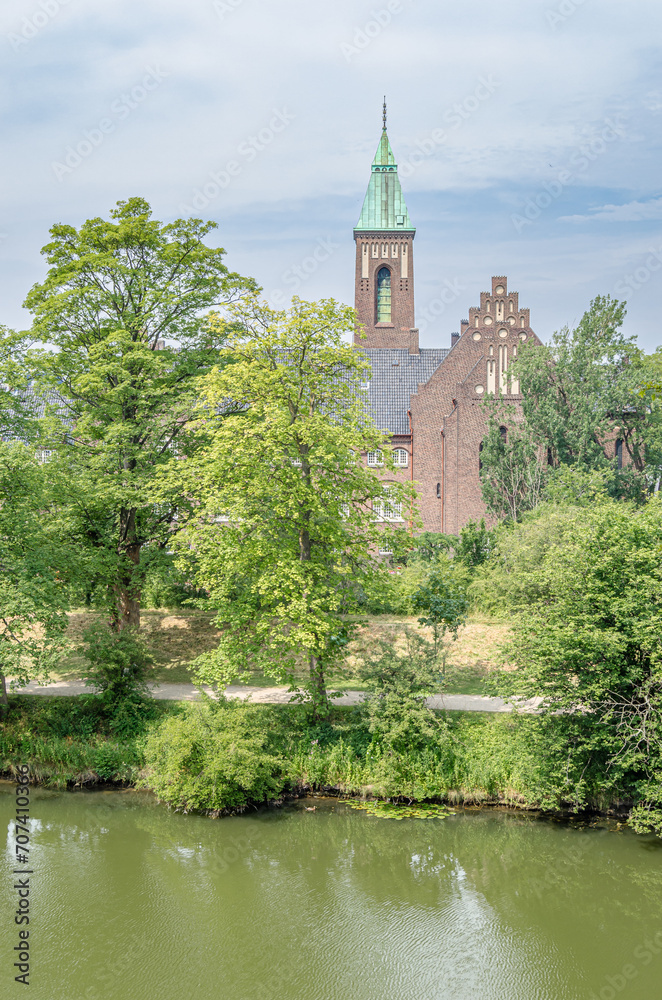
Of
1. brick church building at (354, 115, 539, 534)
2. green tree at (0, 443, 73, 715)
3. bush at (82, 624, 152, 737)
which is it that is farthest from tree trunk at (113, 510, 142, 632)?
brick church building at (354, 115, 539, 534)

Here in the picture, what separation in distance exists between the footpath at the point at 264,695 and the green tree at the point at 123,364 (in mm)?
2397

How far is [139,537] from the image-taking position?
20406 millimetres

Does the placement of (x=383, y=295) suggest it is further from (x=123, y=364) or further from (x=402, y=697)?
(x=402, y=697)

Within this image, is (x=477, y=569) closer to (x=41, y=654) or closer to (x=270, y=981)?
(x=41, y=654)

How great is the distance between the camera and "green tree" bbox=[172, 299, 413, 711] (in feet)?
51.1

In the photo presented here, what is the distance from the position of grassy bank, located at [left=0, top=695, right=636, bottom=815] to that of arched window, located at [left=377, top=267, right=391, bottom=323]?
42.4m

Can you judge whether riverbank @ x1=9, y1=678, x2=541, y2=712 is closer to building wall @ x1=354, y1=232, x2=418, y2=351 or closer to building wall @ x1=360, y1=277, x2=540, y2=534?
building wall @ x1=360, y1=277, x2=540, y2=534

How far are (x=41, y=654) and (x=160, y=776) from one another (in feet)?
11.1

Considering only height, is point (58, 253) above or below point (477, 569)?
above

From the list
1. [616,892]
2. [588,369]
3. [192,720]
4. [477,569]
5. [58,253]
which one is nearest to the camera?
[616,892]

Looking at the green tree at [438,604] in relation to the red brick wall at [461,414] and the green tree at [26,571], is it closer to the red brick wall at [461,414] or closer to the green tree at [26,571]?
the green tree at [26,571]

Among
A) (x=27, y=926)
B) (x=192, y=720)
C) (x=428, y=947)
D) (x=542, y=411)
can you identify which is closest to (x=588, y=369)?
(x=542, y=411)

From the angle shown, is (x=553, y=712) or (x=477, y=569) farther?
(x=477, y=569)

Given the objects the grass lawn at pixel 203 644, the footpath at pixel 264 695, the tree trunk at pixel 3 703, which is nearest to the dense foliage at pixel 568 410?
the grass lawn at pixel 203 644
